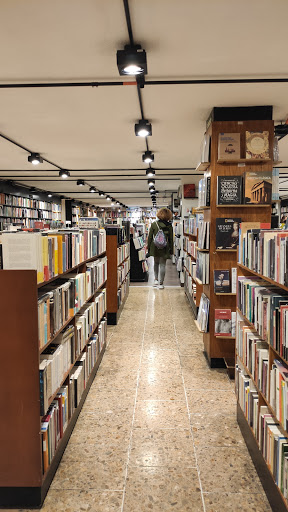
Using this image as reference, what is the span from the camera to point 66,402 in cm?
245

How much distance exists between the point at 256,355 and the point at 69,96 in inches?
110

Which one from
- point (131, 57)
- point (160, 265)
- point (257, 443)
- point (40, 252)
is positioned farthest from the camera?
point (160, 265)

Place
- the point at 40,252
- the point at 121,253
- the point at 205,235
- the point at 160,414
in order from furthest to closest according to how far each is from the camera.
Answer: the point at 121,253 → the point at 205,235 → the point at 160,414 → the point at 40,252

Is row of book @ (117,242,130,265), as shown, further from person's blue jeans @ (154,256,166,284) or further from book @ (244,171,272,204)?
book @ (244,171,272,204)

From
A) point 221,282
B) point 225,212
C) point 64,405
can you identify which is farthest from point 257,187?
point 64,405

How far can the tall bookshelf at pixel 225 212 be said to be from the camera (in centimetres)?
364

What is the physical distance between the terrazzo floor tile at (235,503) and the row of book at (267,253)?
127cm

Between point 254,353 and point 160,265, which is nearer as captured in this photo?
point 254,353

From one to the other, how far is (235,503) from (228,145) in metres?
3.01

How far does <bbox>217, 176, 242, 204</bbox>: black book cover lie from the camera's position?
12.0 feet

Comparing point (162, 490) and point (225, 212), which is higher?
point (225, 212)

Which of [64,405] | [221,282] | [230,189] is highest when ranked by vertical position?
[230,189]

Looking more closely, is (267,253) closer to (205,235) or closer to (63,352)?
(63,352)

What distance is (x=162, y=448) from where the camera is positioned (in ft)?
8.12
